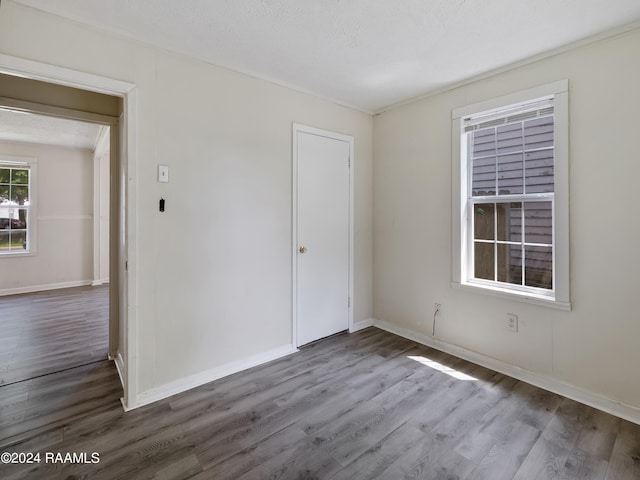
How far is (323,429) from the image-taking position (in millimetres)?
1927

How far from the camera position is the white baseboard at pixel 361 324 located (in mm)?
3592

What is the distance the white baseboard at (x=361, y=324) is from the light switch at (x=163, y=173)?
2.49m

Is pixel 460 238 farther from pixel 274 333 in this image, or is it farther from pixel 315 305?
pixel 274 333

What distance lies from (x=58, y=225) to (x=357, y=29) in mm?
6371

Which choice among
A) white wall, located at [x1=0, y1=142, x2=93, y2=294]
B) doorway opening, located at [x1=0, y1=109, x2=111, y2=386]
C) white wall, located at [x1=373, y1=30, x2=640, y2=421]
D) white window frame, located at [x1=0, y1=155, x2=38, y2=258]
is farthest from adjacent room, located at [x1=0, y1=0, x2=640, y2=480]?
white window frame, located at [x1=0, y1=155, x2=38, y2=258]

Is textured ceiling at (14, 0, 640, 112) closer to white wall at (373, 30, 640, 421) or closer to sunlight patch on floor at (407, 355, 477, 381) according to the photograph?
white wall at (373, 30, 640, 421)

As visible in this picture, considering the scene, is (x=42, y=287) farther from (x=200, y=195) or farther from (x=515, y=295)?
(x=515, y=295)

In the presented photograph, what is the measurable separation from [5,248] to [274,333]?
5.55 metres

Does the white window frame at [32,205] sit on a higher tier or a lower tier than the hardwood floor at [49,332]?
higher

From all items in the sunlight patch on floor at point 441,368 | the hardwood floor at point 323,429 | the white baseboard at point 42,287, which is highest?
the white baseboard at point 42,287

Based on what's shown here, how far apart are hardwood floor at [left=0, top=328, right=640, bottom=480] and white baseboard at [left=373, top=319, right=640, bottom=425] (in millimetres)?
69

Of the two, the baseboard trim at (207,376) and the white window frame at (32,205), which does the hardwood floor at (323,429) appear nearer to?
the baseboard trim at (207,376)

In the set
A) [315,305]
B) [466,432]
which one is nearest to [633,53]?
[466,432]

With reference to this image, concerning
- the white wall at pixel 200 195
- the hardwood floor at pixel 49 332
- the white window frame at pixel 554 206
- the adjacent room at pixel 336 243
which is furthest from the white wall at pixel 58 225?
the white window frame at pixel 554 206
